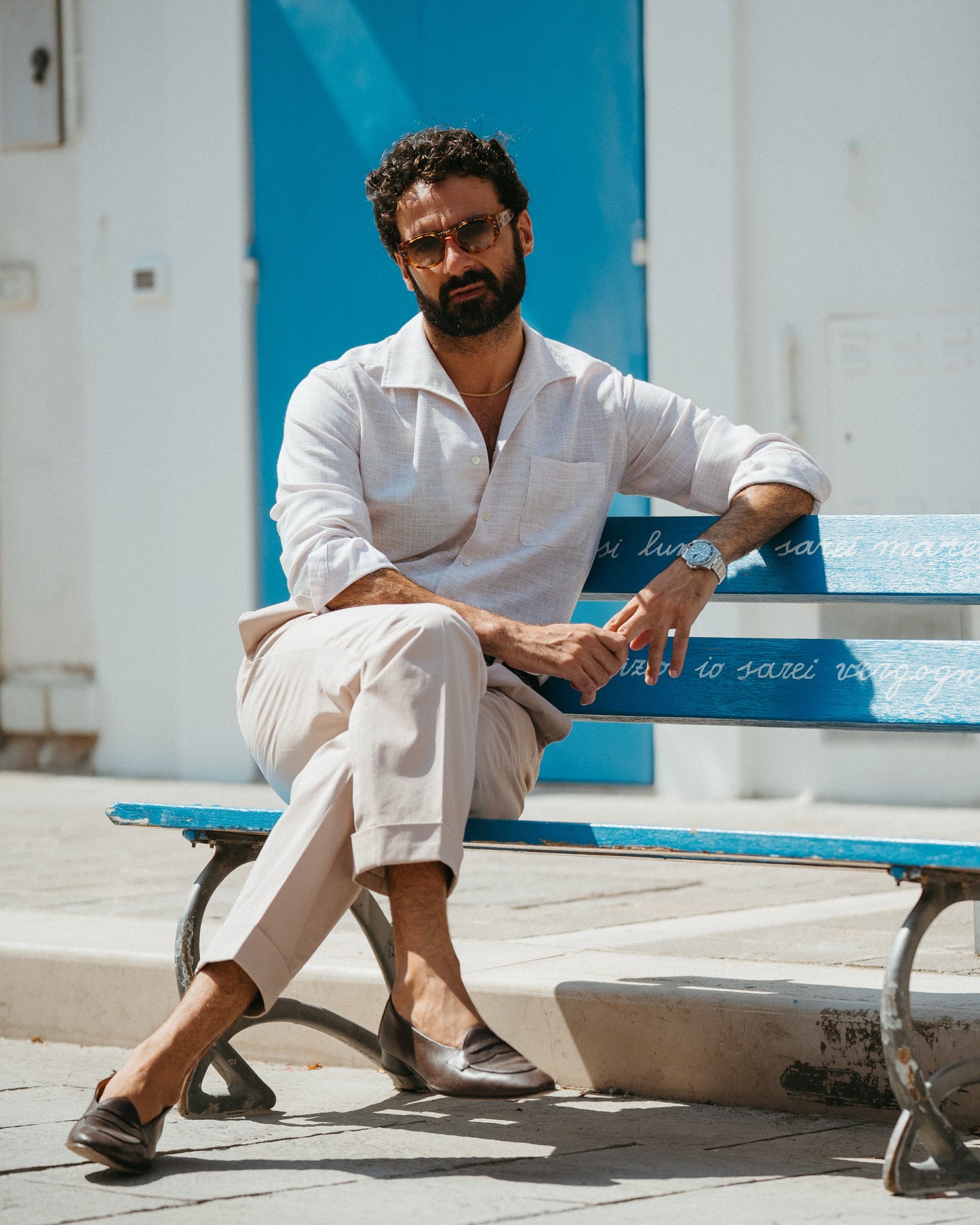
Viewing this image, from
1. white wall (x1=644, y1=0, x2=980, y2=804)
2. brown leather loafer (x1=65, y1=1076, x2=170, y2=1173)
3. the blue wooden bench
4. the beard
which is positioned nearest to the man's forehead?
the beard

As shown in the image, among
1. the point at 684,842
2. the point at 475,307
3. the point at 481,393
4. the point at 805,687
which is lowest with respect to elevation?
the point at 684,842

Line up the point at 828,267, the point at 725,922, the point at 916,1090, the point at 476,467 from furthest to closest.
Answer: the point at 828,267 < the point at 725,922 < the point at 476,467 < the point at 916,1090

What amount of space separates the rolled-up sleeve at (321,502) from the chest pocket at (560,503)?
12.1 inches

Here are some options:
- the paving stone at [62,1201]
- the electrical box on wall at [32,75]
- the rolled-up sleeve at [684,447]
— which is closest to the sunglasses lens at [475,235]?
the rolled-up sleeve at [684,447]

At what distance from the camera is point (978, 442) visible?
6465mm

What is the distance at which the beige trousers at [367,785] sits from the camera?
2861 mm

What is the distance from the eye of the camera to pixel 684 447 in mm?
3652

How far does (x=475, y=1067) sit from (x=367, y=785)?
17.7 inches

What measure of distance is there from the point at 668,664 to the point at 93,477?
5160 mm

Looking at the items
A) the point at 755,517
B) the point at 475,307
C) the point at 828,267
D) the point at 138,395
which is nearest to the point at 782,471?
the point at 755,517

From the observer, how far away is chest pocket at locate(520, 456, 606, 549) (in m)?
3.53

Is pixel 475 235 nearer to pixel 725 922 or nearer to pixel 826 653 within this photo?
pixel 826 653

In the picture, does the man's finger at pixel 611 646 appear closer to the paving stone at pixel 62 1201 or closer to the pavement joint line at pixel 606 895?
the paving stone at pixel 62 1201

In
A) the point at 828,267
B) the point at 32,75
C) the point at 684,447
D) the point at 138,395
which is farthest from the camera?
the point at 32,75
